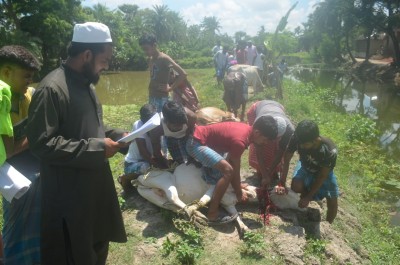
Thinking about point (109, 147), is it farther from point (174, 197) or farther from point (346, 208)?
point (346, 208)

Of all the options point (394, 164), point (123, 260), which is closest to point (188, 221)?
point (123, 260)

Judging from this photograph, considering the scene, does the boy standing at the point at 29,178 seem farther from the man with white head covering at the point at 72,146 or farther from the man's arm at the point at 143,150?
the man's arm at the point at 143,150

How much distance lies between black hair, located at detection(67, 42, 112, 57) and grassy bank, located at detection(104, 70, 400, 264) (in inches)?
75.8

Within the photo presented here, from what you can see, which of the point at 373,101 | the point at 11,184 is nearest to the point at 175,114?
the point at 11,184

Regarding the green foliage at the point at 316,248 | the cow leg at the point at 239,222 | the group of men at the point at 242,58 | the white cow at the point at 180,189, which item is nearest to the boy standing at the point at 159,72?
the white cow at the point at 180,189

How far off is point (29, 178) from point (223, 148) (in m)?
1.91

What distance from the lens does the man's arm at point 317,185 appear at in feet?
12.6

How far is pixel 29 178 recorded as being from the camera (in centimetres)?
261

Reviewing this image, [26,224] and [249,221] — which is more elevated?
[26,224]

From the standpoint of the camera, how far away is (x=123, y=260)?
3195mm

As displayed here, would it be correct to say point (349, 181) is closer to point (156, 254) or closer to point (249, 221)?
point (249, 221)

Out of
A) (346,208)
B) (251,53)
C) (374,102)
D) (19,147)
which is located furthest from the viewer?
(374,102)

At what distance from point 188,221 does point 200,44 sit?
46.5m

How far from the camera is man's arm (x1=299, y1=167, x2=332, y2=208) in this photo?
383cm
